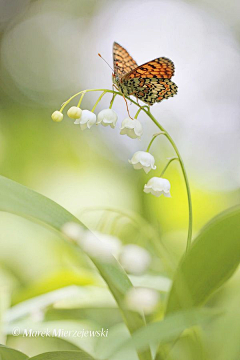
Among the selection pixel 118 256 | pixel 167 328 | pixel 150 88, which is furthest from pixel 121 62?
pixel 167 328

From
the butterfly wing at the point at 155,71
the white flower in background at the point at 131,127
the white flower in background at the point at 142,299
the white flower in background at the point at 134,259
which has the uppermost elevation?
the butterfly wing at the point at 155,71

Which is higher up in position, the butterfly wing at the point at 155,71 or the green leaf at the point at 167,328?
the butterfly wing at the point at 155,71

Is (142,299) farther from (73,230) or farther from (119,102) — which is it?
(119,102)

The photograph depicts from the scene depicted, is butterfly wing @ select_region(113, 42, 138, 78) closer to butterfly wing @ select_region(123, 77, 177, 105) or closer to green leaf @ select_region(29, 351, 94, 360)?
butterfly wing @ select_region(123, 77, 177, 105)

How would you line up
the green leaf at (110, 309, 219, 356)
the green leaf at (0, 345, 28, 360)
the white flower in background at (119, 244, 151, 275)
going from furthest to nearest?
1. the white flower in background at (119, 244, 151, 275)
2. the green leaf at (0, 345, 28, 360)
3. the green leaf at (110, 309, 219, 356)

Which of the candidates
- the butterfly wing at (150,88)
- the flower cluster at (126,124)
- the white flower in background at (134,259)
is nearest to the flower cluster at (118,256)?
the white flower in background at (134,259)

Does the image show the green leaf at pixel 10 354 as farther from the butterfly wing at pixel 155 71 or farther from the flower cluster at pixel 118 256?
the butterfly wing at pixel 155 71

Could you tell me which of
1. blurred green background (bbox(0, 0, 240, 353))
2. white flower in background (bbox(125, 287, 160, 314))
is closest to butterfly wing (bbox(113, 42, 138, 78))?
blurred green background (bbox(0, 0, 240, 353))
